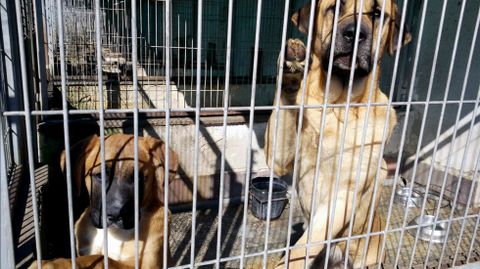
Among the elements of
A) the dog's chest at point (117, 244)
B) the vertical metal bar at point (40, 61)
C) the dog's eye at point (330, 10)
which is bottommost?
the dog's chest at point (117, 244)

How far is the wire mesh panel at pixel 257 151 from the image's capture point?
5.12 ft

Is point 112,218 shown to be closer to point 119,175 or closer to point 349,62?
point 119,175

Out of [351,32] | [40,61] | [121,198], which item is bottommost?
[121,198]

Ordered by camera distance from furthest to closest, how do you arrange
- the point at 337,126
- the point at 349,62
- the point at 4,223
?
1. the point at 337,126
2. the point at 349,62
3. the point at 4,223

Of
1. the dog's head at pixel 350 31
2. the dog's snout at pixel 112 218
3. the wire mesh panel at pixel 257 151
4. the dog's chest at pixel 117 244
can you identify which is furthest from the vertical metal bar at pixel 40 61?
the dog's head at pixel 350 31

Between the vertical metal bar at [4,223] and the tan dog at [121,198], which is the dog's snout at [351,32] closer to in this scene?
the tan dog at [121,198]

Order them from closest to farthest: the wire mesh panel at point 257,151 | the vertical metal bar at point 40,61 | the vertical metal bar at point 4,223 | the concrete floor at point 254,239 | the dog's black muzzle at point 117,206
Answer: the vertical metal bar at point 4,223 → the wire mesh panel at point 257,151 → the dog's black muzzle at point 117,206 → the vertical metal bar at point 40,61 → the concrete floor at point 254,239

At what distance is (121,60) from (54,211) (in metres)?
4.30

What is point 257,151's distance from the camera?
441cm

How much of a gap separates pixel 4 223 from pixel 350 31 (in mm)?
1801

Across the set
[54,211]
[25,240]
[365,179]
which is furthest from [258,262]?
[25,240]

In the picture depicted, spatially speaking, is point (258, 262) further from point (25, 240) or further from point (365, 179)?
point (25, 240)

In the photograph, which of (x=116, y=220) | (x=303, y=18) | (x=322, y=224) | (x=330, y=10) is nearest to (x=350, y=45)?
(x=330, y=10)

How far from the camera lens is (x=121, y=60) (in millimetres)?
6590
